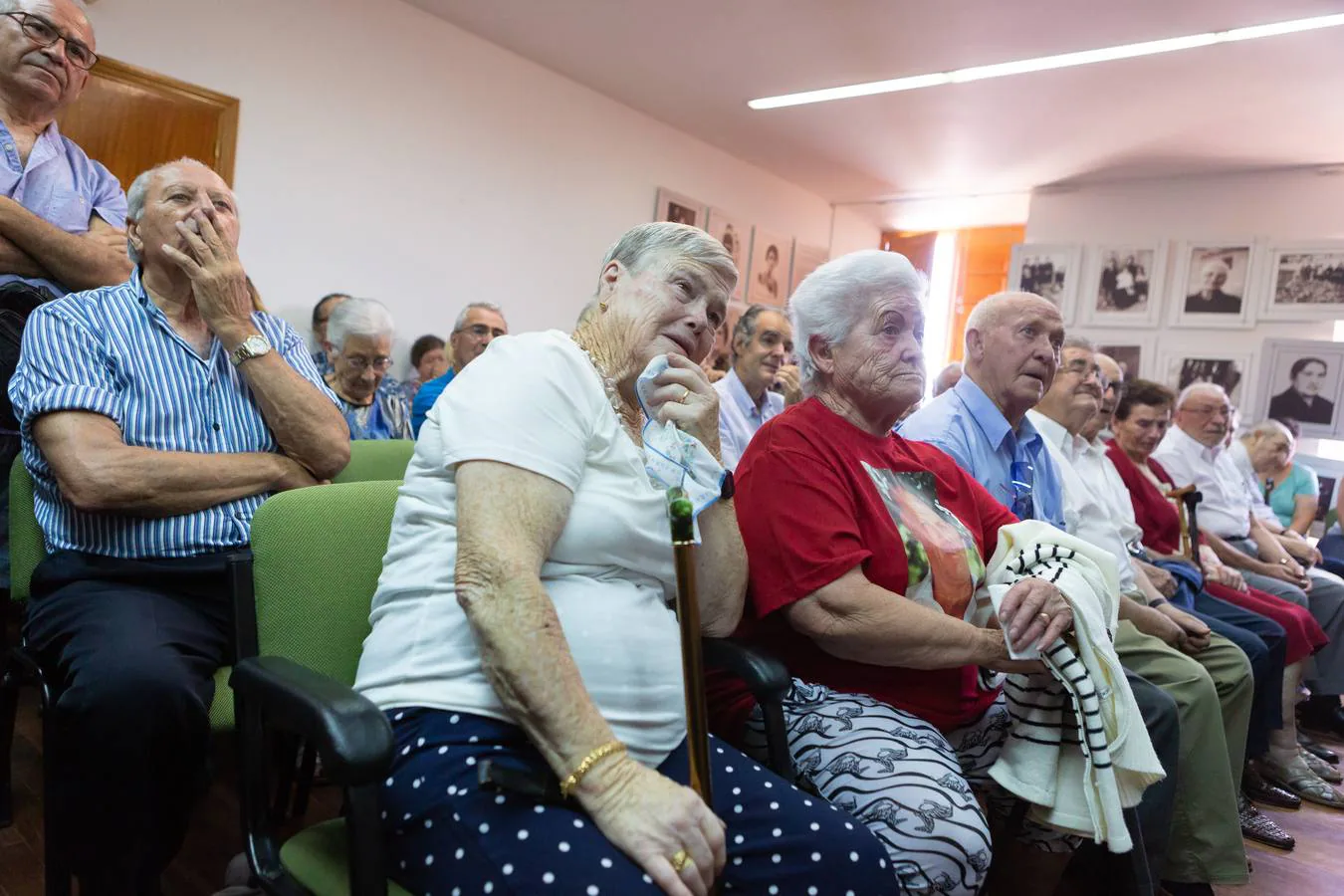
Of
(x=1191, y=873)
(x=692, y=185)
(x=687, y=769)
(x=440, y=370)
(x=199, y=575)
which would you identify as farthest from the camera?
(x=692, y=185)

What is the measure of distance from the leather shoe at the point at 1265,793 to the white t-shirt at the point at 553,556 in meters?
2.63

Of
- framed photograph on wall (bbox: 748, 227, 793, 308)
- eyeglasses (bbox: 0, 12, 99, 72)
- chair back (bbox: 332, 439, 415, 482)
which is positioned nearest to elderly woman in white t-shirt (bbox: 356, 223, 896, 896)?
chair back (bbox: 332, 439, 415, 482)

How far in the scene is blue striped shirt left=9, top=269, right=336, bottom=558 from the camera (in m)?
1.52

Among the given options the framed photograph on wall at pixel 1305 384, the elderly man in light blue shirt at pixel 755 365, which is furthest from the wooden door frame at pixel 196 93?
the framed photograph on wall at pixel 1305 384

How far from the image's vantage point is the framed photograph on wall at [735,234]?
7.34 meters

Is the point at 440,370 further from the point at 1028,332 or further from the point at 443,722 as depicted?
the point at 443,722

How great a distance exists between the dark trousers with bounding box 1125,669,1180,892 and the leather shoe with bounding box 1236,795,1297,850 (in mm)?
751

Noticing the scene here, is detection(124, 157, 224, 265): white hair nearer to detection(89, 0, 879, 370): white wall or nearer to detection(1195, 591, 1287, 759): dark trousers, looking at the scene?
detection(89, 0, 879, 370): white wall

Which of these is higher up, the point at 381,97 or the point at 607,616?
the point at 381,97

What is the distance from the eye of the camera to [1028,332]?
2281 mm

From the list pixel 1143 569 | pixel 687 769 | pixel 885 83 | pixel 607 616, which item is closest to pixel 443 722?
pixel 607 616

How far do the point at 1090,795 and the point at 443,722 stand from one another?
1001mm

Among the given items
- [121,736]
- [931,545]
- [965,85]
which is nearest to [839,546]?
[931,545]

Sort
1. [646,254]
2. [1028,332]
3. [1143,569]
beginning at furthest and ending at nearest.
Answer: [1143,569], [1028,332], [646,254]
